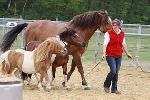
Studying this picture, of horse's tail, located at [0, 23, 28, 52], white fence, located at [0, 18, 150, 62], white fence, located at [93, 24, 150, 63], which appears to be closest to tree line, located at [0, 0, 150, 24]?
white fence, located at [93, 24, 150, 63]

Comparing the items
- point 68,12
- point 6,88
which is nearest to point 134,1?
point 68,12

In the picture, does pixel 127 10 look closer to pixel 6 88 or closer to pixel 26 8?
pixel 26 8

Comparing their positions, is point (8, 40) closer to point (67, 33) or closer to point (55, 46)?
point (67, 33)

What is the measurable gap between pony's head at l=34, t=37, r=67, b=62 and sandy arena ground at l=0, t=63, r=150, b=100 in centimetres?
71

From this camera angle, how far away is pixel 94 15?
9.96 metres

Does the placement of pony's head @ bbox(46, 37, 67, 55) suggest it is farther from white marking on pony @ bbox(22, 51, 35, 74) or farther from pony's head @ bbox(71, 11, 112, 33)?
pony's head @ bbox(71, 11, 112, 33)

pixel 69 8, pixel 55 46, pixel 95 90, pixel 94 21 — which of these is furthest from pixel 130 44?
pixel 69 8

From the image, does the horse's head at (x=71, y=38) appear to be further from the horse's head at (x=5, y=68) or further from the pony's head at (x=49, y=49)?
the horse's head at (x=5, y=68)

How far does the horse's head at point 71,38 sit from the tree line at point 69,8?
35.5m

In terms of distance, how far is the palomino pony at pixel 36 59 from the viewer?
918 centimetres

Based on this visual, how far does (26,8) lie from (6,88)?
4620cm

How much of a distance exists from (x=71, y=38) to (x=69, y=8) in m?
39.5

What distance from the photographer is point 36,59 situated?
921 cm

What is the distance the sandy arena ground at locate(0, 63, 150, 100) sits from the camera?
873cm
